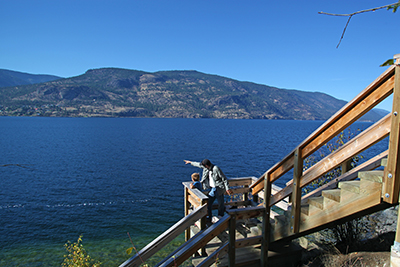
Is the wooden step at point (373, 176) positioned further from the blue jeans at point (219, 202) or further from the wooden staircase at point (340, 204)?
Answer: the blue jeans at point (219, 202)

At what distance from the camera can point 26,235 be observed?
14.1 metres

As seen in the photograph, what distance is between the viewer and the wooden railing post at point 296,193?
4379 millimetres

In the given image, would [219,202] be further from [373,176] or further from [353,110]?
[353,110]

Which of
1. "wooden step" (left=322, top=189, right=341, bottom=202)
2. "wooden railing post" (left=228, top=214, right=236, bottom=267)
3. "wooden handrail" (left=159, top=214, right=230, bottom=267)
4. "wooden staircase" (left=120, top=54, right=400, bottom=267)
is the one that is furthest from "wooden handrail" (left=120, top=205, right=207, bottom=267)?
"wooden step" (left=322, top=189, right=341, bottom=202)

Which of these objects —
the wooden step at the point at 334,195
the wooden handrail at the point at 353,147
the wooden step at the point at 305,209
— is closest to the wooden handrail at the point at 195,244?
the wooden step at the point at 305,209

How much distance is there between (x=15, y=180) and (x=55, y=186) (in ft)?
15.7


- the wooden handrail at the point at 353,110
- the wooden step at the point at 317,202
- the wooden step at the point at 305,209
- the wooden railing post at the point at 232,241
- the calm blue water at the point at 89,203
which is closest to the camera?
the wooden handrail at the point at 353,110

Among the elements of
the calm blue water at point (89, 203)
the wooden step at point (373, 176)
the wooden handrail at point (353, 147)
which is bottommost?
the calm blue water at point (89, 203)

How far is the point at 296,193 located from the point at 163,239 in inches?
112

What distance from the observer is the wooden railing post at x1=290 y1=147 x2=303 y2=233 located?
172 inches

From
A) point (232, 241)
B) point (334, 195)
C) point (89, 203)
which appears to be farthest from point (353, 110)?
point (89, 203)

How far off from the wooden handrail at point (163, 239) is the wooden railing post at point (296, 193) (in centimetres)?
197

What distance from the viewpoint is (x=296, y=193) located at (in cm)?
449

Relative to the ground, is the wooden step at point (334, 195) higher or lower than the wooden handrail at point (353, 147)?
lower
